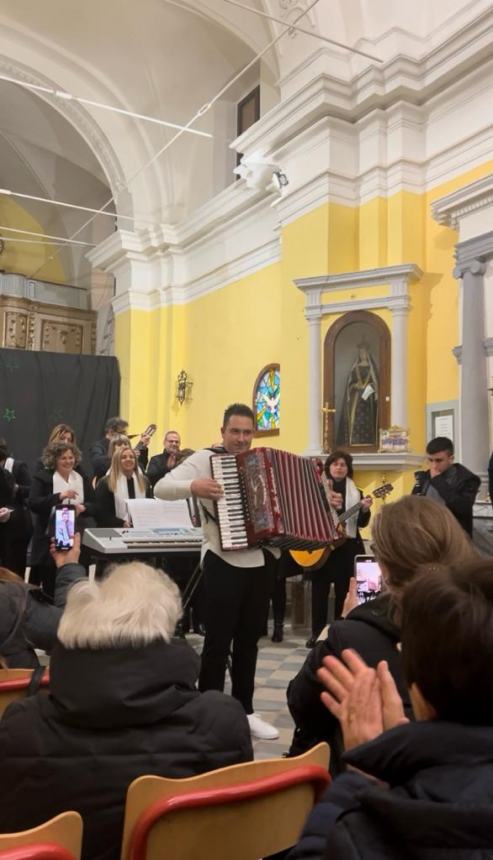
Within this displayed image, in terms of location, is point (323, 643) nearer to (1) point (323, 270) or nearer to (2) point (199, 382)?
(1) point (323, 270)

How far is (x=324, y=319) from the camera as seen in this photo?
25.9 feet

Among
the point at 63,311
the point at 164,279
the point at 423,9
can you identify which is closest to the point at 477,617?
the point at 423,9

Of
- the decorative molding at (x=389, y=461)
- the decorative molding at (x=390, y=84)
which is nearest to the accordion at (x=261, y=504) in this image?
the decorative molding at (x=389, y=461)

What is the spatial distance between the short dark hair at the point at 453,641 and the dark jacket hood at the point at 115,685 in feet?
2.22

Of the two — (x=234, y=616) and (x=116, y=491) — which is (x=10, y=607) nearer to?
(x=234, y=616)

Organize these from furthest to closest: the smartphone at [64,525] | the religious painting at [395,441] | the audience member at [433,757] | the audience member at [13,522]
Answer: the religious painting at [395,441], the audience member at [13,522], the smartphone at [64,525], the audience member at [433,757]

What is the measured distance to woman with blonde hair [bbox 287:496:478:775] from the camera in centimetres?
167

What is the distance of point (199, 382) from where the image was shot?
11.2 meters

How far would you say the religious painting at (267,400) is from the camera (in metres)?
9.48

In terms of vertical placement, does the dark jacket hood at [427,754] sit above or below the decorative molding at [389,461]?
below

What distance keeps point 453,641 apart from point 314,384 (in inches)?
279

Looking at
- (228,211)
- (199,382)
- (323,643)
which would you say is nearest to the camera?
(323,643)

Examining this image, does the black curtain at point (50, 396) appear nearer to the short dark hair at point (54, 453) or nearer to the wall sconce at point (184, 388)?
the wall sconce at point (184, 388)

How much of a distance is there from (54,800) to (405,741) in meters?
0.87
